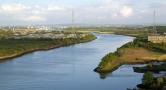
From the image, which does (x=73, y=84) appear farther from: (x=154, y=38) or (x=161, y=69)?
(x=154, y=38)

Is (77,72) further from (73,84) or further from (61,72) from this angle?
(73,84)

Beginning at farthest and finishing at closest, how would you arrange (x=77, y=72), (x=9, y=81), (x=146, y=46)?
(x=146, y=46) < (x=77, y=72) < (x=9, y=81)

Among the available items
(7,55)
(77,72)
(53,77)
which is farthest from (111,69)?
(7,55)

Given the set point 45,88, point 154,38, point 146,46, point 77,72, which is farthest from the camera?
point 154,38

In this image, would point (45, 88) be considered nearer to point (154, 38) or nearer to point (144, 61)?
point (144, 61)

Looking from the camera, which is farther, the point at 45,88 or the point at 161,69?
the point at 161,69

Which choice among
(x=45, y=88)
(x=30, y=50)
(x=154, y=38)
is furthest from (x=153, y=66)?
(x=154, y=38)

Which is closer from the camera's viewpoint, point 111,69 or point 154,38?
point 111,69

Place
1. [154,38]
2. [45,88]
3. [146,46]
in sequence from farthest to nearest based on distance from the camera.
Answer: [154,38], [146,46], [45,88]

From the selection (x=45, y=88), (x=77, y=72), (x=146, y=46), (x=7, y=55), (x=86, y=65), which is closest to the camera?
(x=45, y=88)
